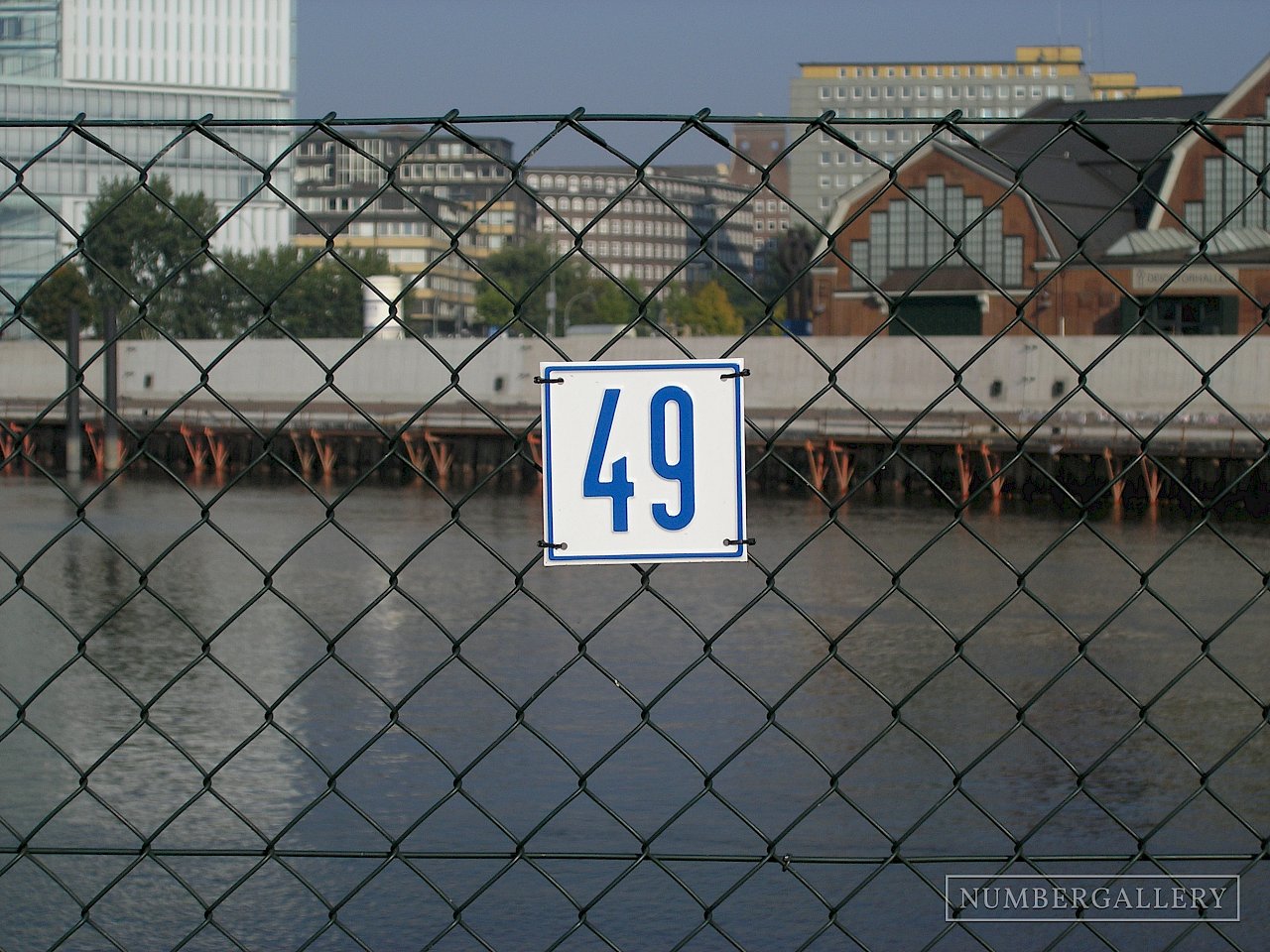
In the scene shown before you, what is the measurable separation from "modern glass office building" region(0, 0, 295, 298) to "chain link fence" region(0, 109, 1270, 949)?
4715 centimetres

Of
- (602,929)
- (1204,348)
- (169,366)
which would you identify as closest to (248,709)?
(602,929)

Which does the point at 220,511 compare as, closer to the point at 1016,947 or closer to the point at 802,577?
the point at 802,577

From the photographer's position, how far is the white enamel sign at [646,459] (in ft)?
7.54

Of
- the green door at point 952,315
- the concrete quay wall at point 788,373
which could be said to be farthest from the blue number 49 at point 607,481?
the green door at point 952,315

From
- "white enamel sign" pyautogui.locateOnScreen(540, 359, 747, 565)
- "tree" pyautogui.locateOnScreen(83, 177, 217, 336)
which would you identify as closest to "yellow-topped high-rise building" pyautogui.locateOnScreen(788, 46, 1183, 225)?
"tree" pyautogui.locateOnScreen(83, 177, 217, 336)

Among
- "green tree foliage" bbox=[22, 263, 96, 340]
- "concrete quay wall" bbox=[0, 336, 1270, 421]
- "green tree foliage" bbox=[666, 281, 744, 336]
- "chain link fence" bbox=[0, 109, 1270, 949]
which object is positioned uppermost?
"green tree foliage" bbox=[666, 281, 744, 336]

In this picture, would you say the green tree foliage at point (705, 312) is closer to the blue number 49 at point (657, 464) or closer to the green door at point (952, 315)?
the green door at point (952, 315)

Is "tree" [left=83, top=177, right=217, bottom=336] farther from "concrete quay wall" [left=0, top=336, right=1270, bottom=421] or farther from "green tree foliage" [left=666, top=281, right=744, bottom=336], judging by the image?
"green tree foliage" [left=666, top=281, right=744, bottom=336]

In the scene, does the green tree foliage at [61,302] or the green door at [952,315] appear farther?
the green tree foliage at [61,302]

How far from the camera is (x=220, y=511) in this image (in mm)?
31328

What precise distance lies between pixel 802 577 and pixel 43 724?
1189cm

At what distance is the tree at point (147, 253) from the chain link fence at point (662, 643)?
0.08m

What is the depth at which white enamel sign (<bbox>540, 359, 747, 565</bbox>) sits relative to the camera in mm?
2299

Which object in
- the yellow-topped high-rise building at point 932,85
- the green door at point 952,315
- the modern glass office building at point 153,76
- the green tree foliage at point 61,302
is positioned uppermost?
the yellow-topped high-rise building at point 932,85
